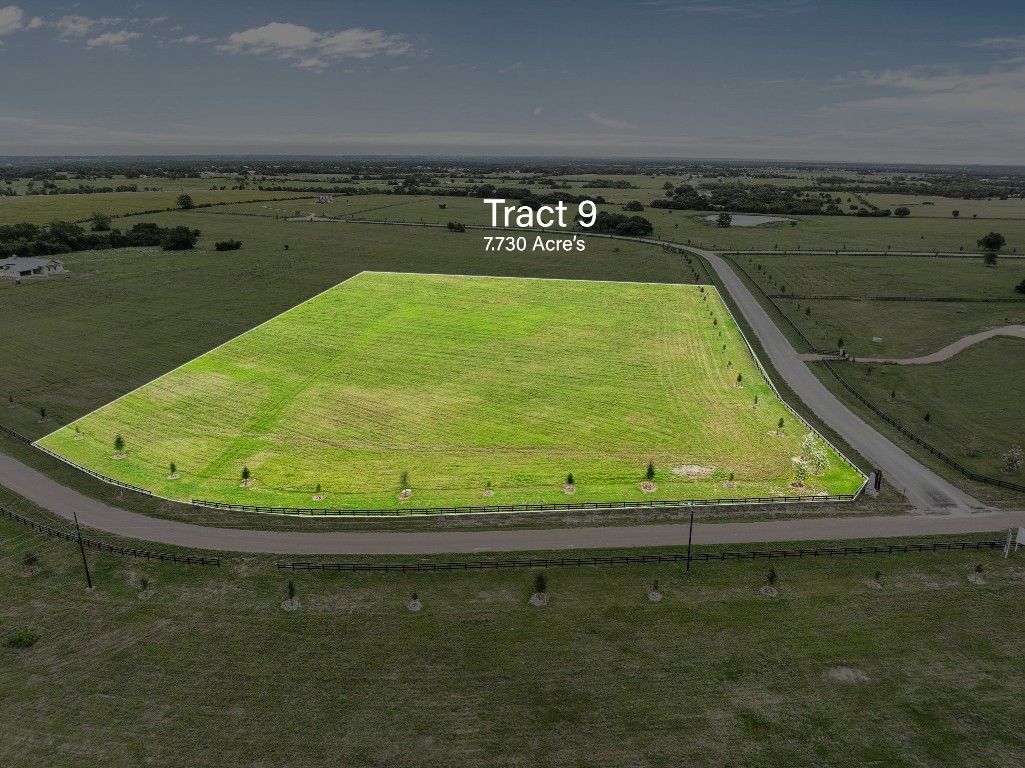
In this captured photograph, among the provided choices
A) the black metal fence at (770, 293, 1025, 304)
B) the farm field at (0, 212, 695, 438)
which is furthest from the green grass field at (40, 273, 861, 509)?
the black metal fence at (770, 293, 1025, 304)

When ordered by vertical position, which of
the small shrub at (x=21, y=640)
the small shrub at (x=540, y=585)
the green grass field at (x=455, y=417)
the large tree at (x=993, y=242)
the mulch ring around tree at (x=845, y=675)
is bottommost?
the small shrub at (x=21, y=640)

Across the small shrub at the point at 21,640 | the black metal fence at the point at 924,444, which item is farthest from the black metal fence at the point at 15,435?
the black metal fence at the point at 924,444

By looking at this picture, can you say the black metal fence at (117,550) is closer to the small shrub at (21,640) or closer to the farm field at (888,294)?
the small shrub at (21,640)

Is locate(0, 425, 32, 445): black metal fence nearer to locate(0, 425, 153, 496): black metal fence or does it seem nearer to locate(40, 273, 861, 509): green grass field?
locate(0, 425, 153, 496): black metal fence

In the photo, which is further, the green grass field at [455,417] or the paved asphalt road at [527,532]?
the green grass field at [455,417]

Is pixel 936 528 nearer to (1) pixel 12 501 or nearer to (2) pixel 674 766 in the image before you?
(2) pixel 674 766

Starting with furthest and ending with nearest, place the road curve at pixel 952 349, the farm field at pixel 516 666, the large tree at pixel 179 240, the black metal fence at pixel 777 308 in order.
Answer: the large tree at pixel 179 240
the black metal fence at pixel 777 308
the road curve at pixel 952 349
the farm field at pixel 516 666

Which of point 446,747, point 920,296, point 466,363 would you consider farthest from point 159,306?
point 920,296
